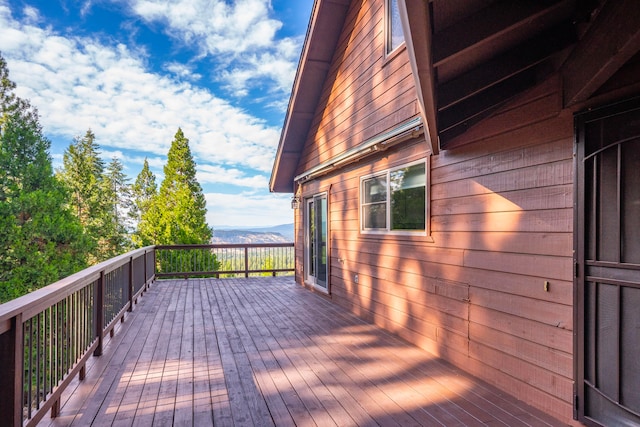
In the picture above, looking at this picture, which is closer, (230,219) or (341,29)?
(341,29)

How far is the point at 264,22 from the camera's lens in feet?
34.7

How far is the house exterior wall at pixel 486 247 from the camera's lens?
227cm

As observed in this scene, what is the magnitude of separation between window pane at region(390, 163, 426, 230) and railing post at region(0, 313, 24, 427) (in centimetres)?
323

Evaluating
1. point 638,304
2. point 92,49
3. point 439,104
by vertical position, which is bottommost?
point 638,304

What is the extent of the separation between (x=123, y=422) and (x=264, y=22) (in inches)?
430

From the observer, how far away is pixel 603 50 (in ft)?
5.53

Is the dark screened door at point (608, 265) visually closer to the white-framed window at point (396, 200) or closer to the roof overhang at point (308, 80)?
the white-framed window at point (396, 200)

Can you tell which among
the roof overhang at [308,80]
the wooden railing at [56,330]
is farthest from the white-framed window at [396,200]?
the wooden railing at [56,330]

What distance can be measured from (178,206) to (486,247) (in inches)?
556

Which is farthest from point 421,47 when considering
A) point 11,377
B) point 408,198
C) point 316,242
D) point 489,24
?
point 316,242

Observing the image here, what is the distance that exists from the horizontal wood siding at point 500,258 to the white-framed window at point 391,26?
1.44ft

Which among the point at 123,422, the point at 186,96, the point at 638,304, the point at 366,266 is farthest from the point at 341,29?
the point at 186,96

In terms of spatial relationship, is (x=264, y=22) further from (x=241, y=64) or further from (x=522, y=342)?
(x=522, y=342)

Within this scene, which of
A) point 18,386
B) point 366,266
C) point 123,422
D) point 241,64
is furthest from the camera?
point 241,64
